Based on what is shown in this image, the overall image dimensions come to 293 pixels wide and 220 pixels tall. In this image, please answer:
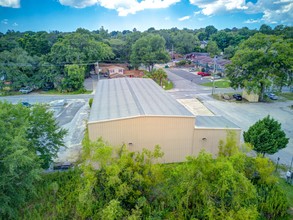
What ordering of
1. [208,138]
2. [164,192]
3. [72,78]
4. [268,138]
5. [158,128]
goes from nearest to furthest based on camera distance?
[164,192], [268,138], [158,128], [208,138], [72,78]

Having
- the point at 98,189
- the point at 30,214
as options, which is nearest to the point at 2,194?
the point at 30,214

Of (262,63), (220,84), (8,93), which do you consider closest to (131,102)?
(262,63)

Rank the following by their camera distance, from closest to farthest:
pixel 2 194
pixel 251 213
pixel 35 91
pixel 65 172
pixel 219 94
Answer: pixel 251 213, pixel 2 194, pixel 65 172, pixel 219 94, pixel 35 91

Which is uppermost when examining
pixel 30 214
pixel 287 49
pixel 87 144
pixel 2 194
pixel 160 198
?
pixel 287 49

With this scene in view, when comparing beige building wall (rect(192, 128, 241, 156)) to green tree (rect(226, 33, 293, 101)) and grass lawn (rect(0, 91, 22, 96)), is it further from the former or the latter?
grass lawn (rect(0, 91, 22, 96))

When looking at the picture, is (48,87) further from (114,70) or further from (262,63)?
(262,63)

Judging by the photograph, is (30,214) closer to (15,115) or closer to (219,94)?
(15,115)
